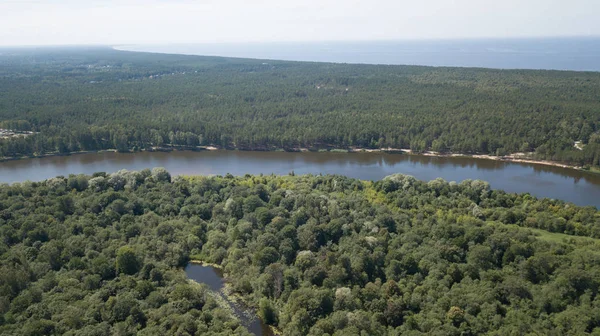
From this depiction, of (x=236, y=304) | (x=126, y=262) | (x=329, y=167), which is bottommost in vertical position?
(x=236, y=304)

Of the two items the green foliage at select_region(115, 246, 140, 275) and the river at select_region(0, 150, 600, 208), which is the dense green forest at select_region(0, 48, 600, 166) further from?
the green foliage at select_region(115, 246, 140, 275)

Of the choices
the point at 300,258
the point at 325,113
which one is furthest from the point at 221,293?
the point at 325,113

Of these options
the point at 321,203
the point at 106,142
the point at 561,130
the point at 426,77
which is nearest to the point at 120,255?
the point at 321,203

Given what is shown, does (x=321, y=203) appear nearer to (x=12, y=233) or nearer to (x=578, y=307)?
(x=578, y=307)

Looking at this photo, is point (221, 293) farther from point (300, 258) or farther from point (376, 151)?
point (376, 151)


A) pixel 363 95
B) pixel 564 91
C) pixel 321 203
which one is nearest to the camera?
pixel 321 203

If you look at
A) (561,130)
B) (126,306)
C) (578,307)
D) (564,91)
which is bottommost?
(126,306)

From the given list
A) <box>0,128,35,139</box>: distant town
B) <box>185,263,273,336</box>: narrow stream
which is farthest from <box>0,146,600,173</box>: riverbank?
<box>185,263,273,336</box>: narrow stream
